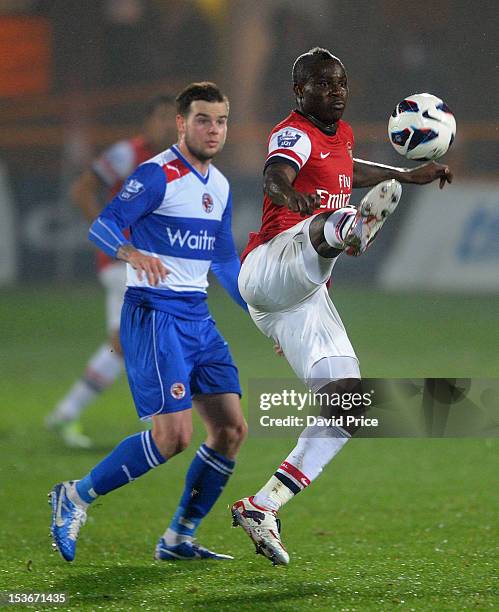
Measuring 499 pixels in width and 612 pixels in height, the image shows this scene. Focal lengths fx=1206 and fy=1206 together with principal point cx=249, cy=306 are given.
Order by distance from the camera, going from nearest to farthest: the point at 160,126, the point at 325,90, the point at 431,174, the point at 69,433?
the point at 325,90, the point at 431,174, the point at 160,126, the point at 69,433

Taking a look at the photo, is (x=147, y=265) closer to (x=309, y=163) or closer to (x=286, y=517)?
(x=309, y=163)

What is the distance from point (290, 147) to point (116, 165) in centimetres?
389

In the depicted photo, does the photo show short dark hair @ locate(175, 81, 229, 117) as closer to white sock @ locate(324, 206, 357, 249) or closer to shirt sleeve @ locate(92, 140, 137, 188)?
white sock @ locate(324, 206, 357, 249)

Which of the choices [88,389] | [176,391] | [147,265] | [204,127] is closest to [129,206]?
[147,265]

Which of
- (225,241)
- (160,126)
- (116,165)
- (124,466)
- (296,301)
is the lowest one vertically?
(124,466)

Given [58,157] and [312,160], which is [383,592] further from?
[58,157]

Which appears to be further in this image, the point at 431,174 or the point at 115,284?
the point at 115,284

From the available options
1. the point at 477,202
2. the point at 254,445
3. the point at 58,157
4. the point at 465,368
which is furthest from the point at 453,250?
the point at 254,445

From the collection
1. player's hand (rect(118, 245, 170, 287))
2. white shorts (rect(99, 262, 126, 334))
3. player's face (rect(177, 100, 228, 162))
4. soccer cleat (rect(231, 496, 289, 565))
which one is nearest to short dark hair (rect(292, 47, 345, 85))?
player's face (rect(177, 100, 228, 162))

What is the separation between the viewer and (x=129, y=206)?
5.07 metres

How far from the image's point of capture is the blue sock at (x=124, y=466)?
506 centimetres

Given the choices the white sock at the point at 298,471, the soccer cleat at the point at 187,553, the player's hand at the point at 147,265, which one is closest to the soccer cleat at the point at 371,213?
the white sock at the point at 298,471

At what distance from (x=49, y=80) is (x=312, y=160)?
13193mm

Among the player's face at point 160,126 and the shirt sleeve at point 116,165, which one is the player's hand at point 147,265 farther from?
the shirt sleeve at point 116,165
